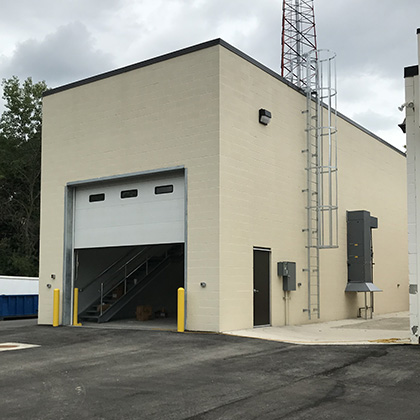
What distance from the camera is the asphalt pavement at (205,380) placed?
6871 millimetres

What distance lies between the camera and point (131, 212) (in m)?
17.1

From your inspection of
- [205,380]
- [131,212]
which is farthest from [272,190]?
[205,380]

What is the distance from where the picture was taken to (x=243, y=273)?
15523 mm

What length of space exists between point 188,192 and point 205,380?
7.42m

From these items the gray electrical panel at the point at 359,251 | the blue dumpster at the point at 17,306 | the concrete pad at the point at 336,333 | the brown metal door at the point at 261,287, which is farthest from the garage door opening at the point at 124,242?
the gray electrical panel at the point at 359,251

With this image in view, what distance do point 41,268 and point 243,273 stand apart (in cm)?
702

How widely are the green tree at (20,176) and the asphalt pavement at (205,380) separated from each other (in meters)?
26.4

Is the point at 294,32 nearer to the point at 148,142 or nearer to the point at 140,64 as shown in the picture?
the point at 140,64

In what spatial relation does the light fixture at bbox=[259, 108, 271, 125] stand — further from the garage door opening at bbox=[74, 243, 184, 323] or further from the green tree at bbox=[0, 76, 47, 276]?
the green tree at bbox=[0, 76, 47, 276]

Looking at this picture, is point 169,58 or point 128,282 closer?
point 169,58

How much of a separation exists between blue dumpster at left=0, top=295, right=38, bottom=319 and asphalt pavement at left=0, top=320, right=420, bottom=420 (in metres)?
11.0

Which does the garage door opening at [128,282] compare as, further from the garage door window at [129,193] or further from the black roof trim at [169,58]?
the black roof trim at [169,58]

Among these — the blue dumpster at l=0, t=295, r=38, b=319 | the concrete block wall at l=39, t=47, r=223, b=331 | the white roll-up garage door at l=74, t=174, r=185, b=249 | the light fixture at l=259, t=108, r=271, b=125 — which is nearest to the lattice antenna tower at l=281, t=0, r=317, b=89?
the light fixture at l=259, t=108, r=271, b=125

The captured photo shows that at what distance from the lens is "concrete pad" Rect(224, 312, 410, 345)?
1343cm
